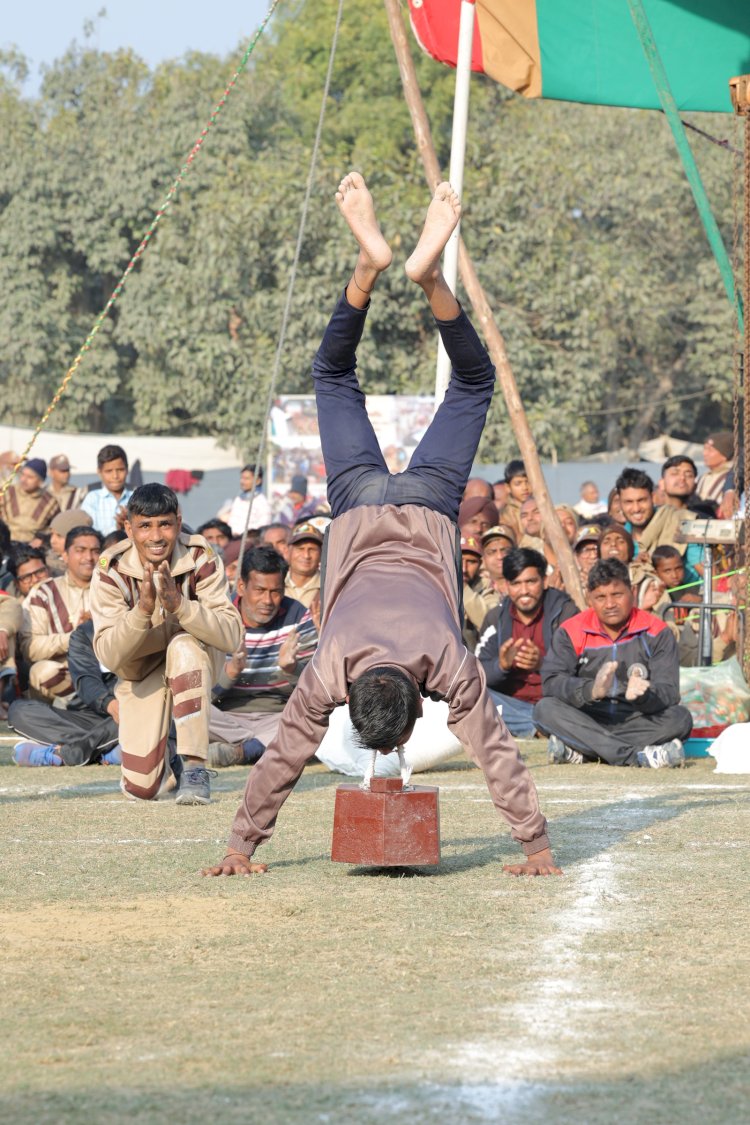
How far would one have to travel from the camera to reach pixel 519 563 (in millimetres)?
10953

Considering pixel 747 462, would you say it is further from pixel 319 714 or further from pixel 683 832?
pixel 319 714

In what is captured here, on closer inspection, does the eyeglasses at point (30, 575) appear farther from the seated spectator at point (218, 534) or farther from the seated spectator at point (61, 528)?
the seated spectator at point (218, 534)

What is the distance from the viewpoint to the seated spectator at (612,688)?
32.4ft

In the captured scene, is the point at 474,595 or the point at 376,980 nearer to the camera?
the point at 376,980

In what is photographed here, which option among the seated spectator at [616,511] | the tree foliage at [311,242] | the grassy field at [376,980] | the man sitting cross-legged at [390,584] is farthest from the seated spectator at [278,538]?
the tree foliage at [311,242]

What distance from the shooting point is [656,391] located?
4234cm

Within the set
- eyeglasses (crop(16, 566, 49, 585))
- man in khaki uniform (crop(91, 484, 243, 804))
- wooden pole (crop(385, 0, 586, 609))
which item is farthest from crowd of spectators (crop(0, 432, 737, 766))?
man in khaki uniform (crop(91, 484, 243, 804))

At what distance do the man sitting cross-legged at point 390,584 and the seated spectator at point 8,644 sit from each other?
323cm

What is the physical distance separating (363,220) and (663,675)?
4.07 meters

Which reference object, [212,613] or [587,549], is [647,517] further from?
[212,613]

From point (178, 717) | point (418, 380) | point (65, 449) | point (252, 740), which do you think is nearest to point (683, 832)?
point (178, 717)

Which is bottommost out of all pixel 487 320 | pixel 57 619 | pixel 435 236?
pixel 57 619

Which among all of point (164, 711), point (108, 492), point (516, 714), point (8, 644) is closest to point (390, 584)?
point (164, 711)

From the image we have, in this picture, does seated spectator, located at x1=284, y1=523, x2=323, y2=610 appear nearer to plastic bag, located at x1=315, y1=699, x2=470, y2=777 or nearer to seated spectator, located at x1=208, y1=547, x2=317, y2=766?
seated spectator, located at x1=208, y1=547, x2=317, y2=766
